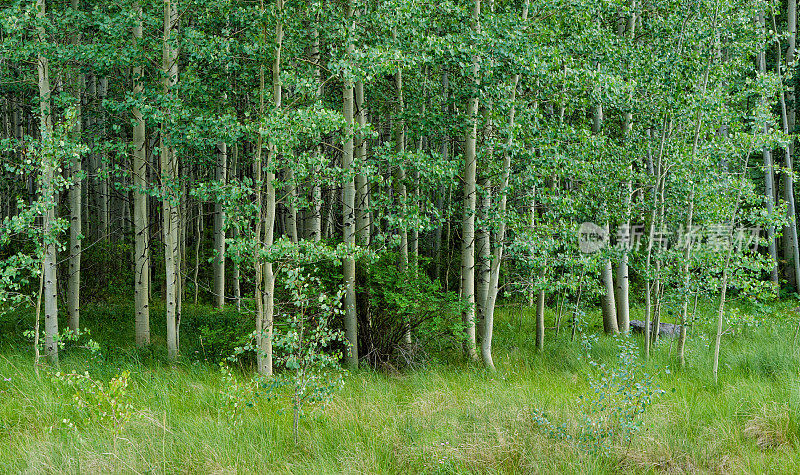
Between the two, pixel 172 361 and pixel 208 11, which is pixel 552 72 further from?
pixel 172 361

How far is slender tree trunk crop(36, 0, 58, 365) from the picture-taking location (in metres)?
7.00

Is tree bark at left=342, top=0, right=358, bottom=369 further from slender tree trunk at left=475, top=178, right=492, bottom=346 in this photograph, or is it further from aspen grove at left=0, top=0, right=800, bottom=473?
slender tree trunk at left=475, top=178, right=492, bottom=346

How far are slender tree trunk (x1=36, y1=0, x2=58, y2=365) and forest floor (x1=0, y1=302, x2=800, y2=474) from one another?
20.5 inches

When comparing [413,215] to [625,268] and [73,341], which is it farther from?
[73,341]

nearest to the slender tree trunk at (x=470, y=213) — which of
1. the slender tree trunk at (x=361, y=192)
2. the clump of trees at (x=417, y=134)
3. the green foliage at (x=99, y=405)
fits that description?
the clump of trees at (x=417, y=134)

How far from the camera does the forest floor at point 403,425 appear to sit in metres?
4.96

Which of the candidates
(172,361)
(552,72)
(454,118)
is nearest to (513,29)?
(552,72)

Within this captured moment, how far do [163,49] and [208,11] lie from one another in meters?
0.77

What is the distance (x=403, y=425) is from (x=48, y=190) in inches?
191

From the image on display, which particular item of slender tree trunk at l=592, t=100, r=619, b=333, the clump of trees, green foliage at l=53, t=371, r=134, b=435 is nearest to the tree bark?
the clump of trees

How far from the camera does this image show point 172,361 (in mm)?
8297

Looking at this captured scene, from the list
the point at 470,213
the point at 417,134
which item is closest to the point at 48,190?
the point at 417,134

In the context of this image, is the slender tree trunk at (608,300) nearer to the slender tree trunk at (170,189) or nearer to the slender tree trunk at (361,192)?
the slender tree trunk at (361,192)

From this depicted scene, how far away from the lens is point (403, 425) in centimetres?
572
